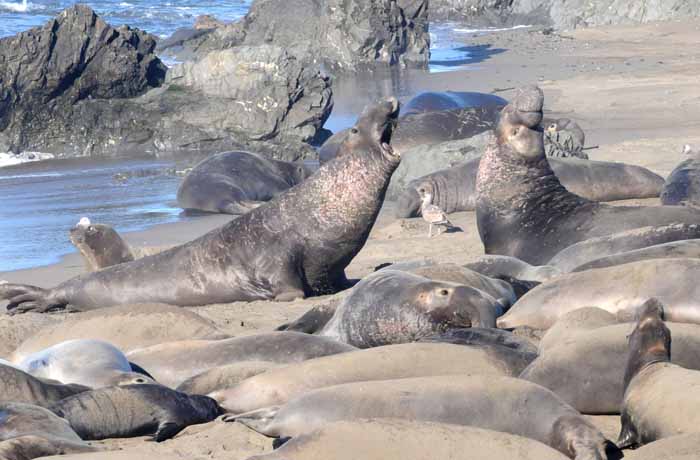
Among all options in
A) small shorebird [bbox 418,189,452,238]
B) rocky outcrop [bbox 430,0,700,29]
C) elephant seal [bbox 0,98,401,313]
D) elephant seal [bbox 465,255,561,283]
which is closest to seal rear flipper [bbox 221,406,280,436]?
elephant seal [bbox 465,255,561,283]

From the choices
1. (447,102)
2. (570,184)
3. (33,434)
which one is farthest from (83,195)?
(33,434)

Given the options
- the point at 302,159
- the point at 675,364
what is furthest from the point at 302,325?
the point at 302,159

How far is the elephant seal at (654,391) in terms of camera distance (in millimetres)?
3543

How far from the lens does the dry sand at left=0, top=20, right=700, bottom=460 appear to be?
22.0ft

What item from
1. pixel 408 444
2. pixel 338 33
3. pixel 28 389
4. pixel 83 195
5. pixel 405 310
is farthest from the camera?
pixel 338 33

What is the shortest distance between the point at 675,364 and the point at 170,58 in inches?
833

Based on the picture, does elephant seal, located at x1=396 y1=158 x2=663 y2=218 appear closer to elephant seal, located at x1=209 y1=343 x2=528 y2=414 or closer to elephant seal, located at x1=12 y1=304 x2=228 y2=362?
elephant seal, located at x1=12 y1=304 x2=228 y2=362

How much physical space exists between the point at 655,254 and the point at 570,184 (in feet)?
13.4

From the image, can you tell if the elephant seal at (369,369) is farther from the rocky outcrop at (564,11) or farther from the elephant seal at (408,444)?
the rocky outcrop at (564,11)

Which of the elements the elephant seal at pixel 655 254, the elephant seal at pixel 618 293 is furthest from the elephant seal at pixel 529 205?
the elephant seal at pixel 618 293

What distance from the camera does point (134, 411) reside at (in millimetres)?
4473

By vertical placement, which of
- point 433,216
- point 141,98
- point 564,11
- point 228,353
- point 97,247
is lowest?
point 564,11

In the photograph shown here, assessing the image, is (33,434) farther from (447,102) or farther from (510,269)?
(447,102)

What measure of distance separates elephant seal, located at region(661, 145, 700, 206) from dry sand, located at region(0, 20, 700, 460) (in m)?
0.71
